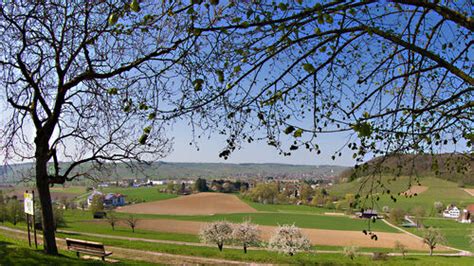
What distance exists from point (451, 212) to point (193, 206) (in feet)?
144

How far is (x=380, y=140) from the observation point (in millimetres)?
4113

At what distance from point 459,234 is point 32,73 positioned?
5391 centimetres

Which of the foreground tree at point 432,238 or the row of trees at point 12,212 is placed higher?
the row of trees at point 12,212

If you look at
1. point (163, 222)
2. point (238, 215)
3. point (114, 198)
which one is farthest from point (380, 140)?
point (114, 198)

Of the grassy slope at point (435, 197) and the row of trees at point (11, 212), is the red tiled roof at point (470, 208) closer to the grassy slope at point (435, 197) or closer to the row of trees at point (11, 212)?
the grassy slope at point (435, 197)

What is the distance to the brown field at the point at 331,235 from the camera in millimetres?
42438

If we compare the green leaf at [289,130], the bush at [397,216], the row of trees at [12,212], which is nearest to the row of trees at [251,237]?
the row of trees at [12,212]

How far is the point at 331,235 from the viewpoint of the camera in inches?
1881

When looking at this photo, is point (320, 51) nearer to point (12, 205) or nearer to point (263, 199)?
point (12, 205)

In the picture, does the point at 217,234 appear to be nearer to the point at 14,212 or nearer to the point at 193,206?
the point at 14,212

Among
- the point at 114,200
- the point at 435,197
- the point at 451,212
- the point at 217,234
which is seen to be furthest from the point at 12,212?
the point at 435,197

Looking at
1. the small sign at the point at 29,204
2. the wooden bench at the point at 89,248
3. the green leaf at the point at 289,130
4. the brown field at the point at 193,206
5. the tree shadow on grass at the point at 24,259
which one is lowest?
the brown field at the point at 193,206

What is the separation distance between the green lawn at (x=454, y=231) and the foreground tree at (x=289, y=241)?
20.7 m

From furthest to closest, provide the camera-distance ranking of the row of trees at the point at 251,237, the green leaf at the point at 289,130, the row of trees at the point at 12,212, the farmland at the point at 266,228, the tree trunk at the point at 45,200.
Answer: the farmland at the point at 266,228, the row of trees at the point at 12,212, the row of trees at the point at 251,237, the tree trunk at the point at 45,200, the green leaf at the point at 289,130
